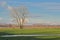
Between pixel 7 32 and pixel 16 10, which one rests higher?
pixel 16 10

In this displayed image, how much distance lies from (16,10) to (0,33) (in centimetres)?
122

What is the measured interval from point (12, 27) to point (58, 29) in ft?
6.56

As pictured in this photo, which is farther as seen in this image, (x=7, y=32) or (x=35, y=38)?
(x=7, y=32)

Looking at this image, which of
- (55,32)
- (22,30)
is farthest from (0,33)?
(55,32)

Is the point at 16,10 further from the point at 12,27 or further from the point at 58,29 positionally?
the point at 58,29

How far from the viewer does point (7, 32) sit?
6.55m

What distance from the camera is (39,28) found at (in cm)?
659

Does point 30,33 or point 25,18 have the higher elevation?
point 25,18

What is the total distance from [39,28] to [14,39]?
1437 millimetres

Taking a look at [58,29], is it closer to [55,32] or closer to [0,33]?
[55,32]

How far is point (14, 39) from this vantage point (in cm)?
560

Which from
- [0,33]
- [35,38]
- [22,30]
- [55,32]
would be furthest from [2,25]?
[55,32]

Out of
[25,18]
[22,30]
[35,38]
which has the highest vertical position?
[25,18]

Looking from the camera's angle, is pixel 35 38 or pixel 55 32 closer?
pixel 35 38
